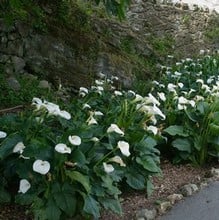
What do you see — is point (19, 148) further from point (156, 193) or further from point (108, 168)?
point (156, 193)

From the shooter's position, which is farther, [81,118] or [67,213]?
[81,118]

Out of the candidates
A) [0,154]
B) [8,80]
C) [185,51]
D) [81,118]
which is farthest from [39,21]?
[185,51]

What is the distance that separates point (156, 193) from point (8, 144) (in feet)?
4.91

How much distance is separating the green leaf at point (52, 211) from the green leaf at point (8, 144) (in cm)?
48

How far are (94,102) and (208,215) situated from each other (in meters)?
1.69

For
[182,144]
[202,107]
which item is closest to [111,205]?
[182,144]

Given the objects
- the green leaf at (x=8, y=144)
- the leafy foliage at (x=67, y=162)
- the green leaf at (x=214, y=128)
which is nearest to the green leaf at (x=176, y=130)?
the green leaf at (x=214, y=128)

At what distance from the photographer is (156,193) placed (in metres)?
4.26

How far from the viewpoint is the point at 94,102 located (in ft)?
16.2

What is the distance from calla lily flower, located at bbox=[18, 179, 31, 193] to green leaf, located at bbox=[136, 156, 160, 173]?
43.2 inches

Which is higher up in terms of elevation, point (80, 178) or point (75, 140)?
point (75, 140)

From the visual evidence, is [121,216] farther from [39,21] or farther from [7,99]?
[39,21]

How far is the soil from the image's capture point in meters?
3.49

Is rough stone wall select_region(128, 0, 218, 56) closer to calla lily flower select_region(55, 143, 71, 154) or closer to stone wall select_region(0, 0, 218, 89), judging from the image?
stone wall select_region(0, 0, 218, 89)
